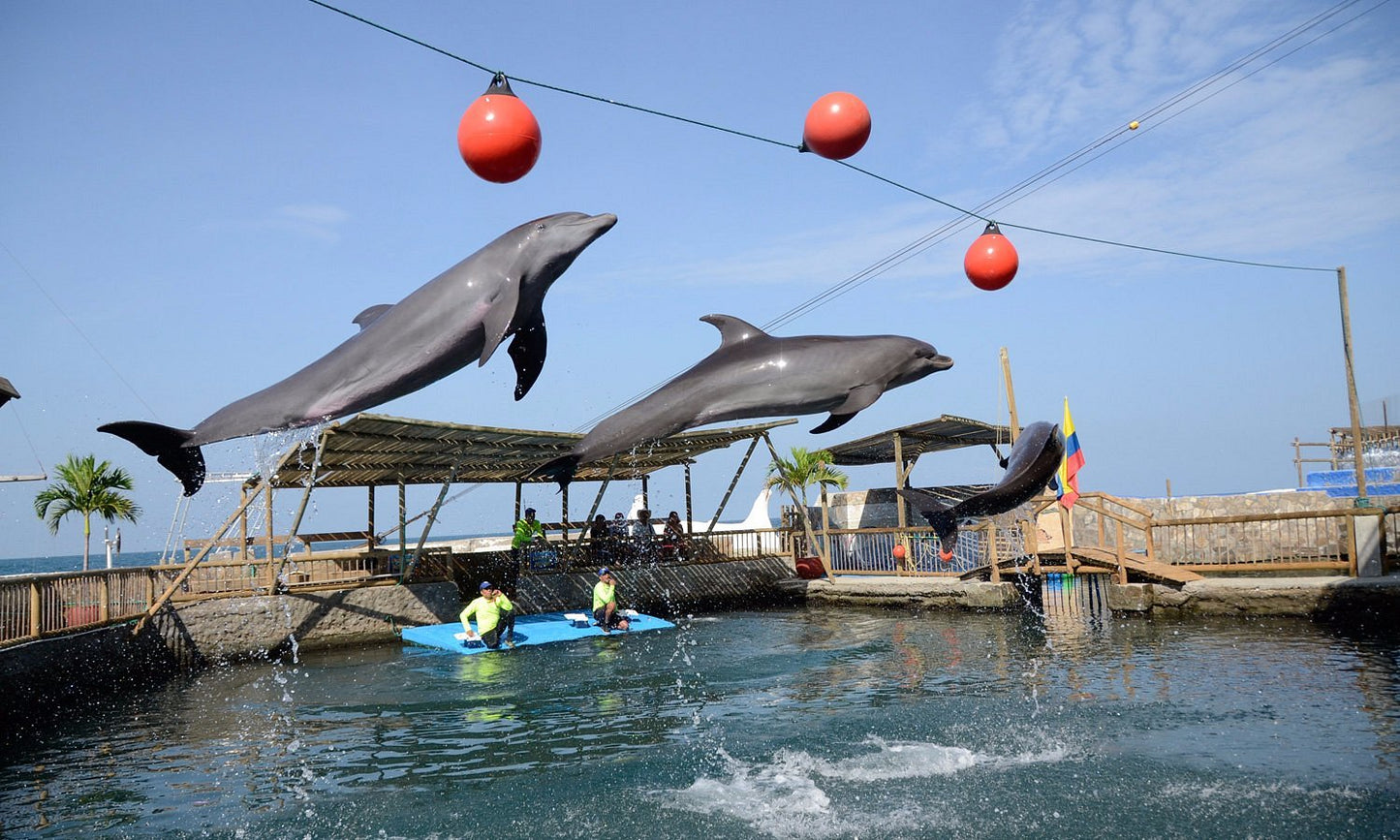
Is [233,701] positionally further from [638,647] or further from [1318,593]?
[1318,593]

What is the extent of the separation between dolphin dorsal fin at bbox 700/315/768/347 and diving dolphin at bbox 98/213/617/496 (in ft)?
5.11

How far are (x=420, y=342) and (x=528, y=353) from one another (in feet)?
1.70

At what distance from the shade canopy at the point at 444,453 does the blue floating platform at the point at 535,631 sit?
98.2 inches

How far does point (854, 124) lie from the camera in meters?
5.67

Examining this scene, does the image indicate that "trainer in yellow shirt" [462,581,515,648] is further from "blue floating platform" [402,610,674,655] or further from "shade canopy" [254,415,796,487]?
"shade canopy" [254,415,796,487]

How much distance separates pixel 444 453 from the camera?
1722 cm

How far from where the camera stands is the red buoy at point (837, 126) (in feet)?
18.6

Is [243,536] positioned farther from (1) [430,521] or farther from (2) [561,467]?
(2) [561,467]

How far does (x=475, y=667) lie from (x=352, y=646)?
3980 millimetres

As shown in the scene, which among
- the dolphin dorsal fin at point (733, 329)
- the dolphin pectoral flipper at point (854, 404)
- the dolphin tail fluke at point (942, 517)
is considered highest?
the dolphin dorsal fin at point (733, 329)

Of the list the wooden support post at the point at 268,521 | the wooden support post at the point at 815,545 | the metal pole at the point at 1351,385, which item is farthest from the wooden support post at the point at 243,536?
the metal pole at the point at 1351,385

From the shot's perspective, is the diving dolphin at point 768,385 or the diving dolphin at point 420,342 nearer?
the diving dolphin at point 420,342

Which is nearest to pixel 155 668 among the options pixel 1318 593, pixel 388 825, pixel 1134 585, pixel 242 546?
pixel 242 546

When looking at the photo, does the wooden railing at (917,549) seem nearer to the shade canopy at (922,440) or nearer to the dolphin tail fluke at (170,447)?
the shade canopy at (922,440)
